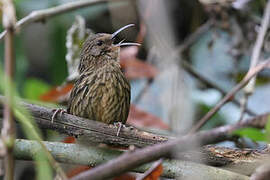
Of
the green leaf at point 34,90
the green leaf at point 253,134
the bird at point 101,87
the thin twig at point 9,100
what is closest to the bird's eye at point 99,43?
the bird at point 101,87

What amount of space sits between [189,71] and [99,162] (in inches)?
82.7

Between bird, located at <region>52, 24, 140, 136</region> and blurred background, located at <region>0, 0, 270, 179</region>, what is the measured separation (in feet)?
0.86

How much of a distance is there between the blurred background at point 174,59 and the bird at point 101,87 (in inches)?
10.3

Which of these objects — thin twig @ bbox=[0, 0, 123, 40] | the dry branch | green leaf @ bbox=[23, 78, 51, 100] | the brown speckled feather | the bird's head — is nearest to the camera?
the dry branch

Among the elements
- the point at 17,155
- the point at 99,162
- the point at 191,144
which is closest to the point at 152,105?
the point at 99,162

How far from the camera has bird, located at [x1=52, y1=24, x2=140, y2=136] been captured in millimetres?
3334

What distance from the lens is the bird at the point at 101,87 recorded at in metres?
3.33

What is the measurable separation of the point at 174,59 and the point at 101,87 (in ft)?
2.82

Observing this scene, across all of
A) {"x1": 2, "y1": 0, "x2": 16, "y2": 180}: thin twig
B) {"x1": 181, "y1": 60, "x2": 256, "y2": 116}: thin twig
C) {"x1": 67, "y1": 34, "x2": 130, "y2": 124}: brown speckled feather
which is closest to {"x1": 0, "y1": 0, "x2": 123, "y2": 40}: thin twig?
{"x1": 67, "y1": 34, "x2": 130, "y2": 124}: brown speckled feather

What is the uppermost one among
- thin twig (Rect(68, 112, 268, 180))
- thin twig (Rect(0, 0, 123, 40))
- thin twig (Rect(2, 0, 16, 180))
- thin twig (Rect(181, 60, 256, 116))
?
thin twig (Rect(0, 0, 123, 40))

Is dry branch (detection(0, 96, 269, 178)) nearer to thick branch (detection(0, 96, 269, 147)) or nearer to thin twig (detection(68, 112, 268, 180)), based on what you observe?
thick branch (detection(0, 96, 269, 147))

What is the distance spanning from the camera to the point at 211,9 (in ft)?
14.1

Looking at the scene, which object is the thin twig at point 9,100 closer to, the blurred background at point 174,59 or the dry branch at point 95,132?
the dry branch at point 95,132

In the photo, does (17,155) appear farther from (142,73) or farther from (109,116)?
(142,73)
